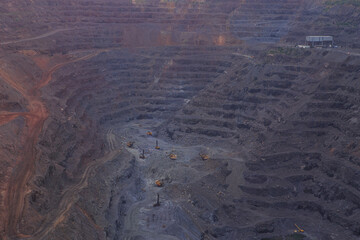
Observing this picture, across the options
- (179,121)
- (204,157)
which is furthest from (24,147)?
(179,121)

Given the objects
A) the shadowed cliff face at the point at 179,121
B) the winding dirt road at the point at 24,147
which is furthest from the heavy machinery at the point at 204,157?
the winding dirt road at the point at 24,147

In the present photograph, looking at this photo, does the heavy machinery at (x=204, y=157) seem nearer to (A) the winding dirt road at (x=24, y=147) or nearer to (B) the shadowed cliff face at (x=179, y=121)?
(B) the shadowed cliff face at (x=179, y=121)

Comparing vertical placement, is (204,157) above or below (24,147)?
below

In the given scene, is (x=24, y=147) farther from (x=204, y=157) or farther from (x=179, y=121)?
(x=179, y=121)

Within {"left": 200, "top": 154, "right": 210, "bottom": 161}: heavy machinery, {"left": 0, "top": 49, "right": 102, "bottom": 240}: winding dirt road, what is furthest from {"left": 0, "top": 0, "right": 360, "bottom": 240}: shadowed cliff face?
{"left": 200, "top": 154, "right": 210, "bottom": 161}: heavy machinery

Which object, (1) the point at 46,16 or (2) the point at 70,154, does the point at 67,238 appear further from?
(1) the point at 46,16

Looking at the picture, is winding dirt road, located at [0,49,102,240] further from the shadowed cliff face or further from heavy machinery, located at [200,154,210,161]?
heavy machinery, located at [200,154,210,161]
